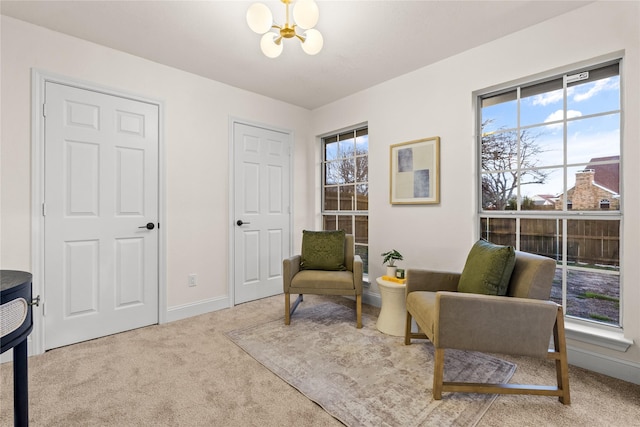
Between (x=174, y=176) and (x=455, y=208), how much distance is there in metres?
2.65

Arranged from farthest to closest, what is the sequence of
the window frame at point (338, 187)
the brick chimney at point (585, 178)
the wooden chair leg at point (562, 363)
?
the window frame at point (338, 187) → the brick chimney at point (585, 178) → the wooden chair leg at point (562, 363)

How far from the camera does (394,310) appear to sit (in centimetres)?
252

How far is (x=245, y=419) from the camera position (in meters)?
1.52

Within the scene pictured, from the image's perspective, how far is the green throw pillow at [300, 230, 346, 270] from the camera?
9.82 feet

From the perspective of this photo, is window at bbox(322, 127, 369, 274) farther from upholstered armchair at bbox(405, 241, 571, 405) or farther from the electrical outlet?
upholstered armchair at bbox(405, 241, 571, 405)

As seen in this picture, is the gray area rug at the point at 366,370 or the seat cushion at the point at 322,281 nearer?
the gray area rug at the point at 366,370

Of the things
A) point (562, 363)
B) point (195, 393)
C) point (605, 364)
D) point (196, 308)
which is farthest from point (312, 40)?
point (605, 364)

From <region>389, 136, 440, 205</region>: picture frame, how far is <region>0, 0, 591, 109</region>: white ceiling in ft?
2.50

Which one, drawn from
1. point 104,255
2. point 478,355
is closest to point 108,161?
point 104,255

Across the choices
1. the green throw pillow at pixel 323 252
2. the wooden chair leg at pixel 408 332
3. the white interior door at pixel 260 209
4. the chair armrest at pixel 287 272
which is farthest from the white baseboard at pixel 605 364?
the white interior door at pixel 260 209

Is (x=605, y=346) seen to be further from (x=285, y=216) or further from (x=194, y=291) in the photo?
(x=194, y=291)

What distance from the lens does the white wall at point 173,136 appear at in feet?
6.96

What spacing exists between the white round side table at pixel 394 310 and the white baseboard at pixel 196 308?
1.69 metres

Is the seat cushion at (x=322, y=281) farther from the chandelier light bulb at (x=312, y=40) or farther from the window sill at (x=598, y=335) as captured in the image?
the chandelier light bulb at (x=312, y=40)
